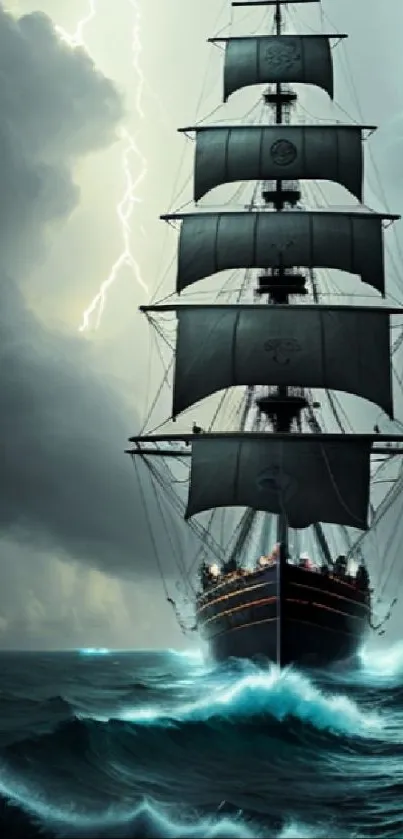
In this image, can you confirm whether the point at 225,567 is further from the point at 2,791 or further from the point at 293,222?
the point at 2,791

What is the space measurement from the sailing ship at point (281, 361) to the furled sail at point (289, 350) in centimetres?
6

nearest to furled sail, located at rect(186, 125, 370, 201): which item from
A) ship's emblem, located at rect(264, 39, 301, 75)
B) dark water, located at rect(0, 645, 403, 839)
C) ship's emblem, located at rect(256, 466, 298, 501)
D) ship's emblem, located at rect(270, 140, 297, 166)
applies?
ship's emblem, located at rect(270, 140, 297, 166)

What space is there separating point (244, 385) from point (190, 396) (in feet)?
9.58

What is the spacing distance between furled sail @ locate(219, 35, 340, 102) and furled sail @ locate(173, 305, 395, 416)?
763 inches

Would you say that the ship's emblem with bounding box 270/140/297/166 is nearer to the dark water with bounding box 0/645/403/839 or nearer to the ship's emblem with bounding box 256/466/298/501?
the ship's emblem with bounding box 256/466/298/501

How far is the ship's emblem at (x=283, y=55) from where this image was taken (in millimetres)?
68375

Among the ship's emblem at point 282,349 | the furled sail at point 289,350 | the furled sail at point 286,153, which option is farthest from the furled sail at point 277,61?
the ship's emblem at point 282,349

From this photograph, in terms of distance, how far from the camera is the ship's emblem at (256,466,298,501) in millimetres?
52062

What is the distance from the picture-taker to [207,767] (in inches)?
893

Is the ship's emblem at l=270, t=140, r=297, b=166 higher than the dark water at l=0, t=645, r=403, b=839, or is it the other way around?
the ship's emblem at l=270, t=140, r=297, b=166

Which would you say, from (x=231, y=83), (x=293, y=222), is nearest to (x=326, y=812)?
(x=293, y=222)

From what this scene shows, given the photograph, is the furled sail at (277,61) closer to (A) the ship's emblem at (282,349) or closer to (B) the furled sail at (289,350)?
(B) the furled sail at (289,350)

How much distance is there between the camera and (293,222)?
61.8 meters

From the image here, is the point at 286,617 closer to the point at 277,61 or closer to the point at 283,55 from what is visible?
the point at 277,61
